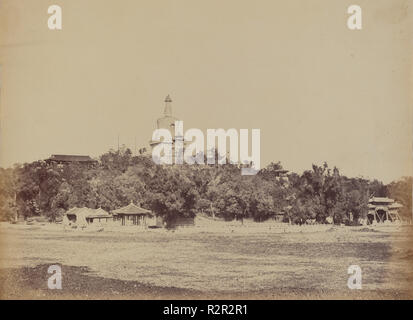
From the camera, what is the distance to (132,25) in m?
4.96

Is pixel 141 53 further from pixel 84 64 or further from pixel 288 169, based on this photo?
pixel 288 169

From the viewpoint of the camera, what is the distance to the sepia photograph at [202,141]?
4887mm

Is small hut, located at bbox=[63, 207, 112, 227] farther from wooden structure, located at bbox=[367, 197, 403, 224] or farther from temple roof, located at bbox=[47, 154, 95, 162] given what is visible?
wooden structure, located at bbox=[367, 197, 403, 224]

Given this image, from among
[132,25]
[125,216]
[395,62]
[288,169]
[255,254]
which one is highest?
A: [132,25]

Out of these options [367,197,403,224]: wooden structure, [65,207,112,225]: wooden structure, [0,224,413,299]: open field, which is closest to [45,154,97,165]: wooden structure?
[65,207,112,225]: wooden structure

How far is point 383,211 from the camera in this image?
16.1ft

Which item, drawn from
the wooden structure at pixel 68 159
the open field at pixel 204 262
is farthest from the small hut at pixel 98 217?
the wooden structure at pixel 68 159

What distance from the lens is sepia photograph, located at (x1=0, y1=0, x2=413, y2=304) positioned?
4.89 m

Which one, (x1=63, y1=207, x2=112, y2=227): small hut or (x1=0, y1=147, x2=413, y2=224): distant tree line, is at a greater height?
(x1=0, y1=147, x2=413, y2=224): distant tree line

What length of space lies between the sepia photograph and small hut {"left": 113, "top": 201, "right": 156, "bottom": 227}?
0.02 m

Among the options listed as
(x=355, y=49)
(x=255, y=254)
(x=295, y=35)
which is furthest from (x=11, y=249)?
(x=355, y=49)

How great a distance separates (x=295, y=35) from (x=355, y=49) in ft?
1.62

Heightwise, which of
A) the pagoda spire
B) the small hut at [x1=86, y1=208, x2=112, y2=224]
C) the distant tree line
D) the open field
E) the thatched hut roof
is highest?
the pagoda spire

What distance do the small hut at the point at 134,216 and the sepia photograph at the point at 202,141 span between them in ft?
0.05
